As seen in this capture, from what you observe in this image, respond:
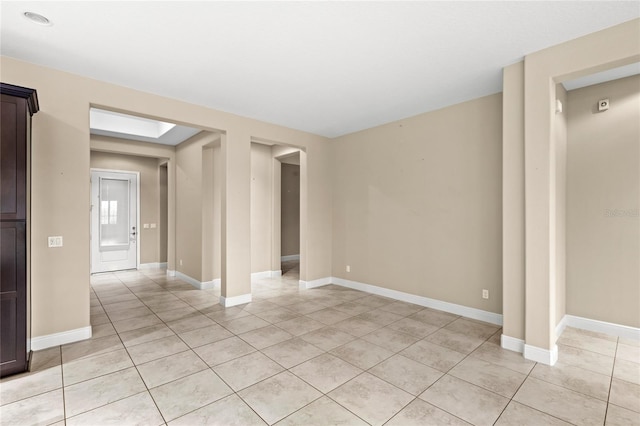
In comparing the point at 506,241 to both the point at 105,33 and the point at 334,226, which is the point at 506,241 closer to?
the point at 334,226

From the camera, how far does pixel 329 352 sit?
117 inches

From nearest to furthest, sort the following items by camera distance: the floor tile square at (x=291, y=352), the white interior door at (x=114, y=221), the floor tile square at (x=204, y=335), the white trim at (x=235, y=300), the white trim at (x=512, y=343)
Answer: the floor tile square at (x=291, y=352) < the white trim at (x=512, y=343) < the floor tile square at (x=204, y=335) < the white trim at (x=235, y=300) < the white interior door at (x=114, y=221)

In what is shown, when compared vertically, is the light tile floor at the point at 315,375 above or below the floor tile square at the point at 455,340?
above

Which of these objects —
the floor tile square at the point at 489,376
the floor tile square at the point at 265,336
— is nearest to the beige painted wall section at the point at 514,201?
the floor tile square at the point at 489,376

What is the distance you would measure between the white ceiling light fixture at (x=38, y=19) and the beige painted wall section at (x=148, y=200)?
5.34 metres

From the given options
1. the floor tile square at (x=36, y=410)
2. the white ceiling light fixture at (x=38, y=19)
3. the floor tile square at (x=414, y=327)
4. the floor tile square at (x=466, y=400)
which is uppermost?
the white ceiling light fixture at (x=38, y=19)

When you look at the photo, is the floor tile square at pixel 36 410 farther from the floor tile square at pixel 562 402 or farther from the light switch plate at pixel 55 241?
the floor tile square at pixel 562 402

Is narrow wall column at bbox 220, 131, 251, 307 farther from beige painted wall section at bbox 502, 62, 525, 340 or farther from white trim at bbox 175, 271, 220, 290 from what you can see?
beige painted wall section at bbox 502, 62, 525, 340

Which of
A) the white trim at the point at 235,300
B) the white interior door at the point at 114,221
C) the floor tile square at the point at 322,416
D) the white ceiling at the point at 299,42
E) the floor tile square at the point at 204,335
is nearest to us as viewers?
the floor tile square at the point at 322,416

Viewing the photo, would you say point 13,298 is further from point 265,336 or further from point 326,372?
point 326,372

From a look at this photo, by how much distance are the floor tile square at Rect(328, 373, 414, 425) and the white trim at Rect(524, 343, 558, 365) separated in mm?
1414

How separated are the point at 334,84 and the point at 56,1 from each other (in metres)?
2.49

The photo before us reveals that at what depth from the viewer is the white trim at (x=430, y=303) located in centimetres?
380

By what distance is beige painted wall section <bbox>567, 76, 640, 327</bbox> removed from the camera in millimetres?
3268
